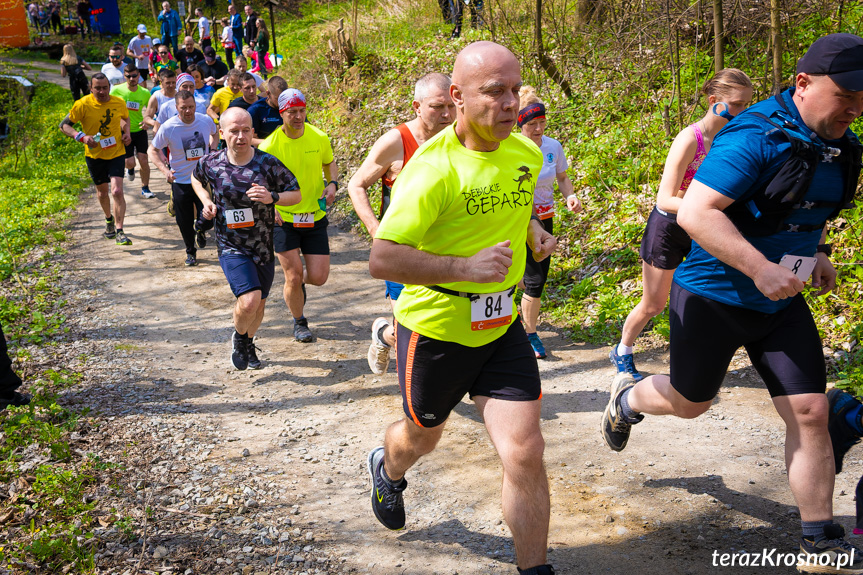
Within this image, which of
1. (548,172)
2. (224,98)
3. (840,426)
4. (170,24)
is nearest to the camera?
(840,426)

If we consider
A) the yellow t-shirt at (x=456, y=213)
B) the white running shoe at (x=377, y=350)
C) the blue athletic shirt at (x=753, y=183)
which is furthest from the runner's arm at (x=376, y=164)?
the blue athletic shirt at (x=753, y=183)

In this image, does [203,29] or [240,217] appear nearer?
[240,217]

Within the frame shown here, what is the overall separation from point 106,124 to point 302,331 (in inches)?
219

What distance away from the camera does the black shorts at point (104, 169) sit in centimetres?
1037

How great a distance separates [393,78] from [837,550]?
1281 cm

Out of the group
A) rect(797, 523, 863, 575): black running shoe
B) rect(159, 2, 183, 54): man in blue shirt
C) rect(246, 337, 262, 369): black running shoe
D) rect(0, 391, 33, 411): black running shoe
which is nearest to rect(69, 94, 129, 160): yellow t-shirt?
rect(246, 337, 262, 369): black running shoe

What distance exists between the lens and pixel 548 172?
5.99m

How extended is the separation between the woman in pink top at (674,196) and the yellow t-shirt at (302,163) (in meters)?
3.04

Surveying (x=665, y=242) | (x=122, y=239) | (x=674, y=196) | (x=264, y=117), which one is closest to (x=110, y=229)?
(x=122, y=239)

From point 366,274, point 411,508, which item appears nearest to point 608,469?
point 411,508

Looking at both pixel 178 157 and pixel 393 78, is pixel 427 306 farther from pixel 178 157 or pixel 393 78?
pixel 393 78

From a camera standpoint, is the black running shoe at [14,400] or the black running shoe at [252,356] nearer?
the black running shoe at [14,400]

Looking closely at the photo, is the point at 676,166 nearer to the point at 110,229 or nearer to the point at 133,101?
the point at 110,229

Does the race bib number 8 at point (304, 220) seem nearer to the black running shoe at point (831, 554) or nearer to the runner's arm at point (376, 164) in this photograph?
the runner's arm at point (376, 164)
